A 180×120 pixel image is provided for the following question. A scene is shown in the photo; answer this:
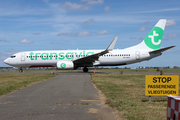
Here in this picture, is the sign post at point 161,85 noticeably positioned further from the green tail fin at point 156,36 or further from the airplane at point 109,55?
the green tail fin at point 156,36

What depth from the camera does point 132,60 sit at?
35.3m

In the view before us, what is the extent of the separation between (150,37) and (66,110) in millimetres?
30758

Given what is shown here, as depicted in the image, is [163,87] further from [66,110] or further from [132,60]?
[132,60]

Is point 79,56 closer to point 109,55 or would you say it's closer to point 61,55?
point 61,55

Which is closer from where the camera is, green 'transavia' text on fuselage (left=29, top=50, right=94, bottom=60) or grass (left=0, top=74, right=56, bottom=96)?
grass (left=0, top=74, right=56, bottom=96)

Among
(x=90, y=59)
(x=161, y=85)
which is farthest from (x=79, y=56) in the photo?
(x=161, y=85)

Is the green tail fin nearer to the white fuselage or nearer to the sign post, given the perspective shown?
the white fuselage

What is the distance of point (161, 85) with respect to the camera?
9.42m

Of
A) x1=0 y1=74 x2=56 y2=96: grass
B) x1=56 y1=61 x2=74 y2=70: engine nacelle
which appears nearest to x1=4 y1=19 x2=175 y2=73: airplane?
x1=56 y1=61 x2=74 y2=70: engine nacelle

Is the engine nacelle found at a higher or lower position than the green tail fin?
lower

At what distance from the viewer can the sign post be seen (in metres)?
9.35

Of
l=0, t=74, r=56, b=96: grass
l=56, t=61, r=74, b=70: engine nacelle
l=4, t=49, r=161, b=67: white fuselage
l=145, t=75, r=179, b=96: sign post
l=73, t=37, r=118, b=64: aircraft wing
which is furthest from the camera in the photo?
l=4, t=49, r=161, b=67: white fuselage

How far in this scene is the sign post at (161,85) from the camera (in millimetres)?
9352

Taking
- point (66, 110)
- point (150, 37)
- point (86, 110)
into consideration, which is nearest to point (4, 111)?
point (66, 110)
